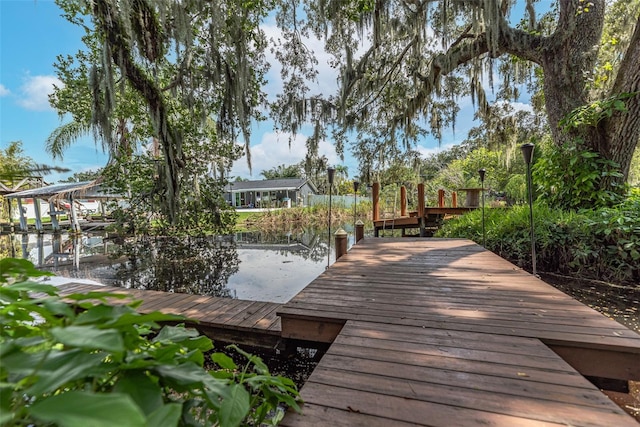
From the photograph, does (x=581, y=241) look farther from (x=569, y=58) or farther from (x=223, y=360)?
(x=223, y=360)

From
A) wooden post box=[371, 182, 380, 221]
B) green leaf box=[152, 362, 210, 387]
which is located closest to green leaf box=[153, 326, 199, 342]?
green leaf box=[152, 362, 210, 387]

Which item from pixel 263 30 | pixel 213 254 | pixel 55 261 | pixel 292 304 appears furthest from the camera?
pixel 213 254

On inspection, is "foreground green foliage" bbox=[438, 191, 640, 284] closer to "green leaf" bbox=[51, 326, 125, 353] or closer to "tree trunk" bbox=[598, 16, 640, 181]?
"tree trunk" bbox=[598, 16, 640, 181]

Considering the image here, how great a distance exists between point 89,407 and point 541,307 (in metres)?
2.80

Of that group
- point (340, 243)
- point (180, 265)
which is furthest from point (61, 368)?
point (180, 265)

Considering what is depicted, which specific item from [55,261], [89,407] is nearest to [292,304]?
[89,407]

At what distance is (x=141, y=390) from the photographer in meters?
Answer: 0.49

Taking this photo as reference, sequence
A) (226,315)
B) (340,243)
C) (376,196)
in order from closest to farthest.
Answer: (226,315) → (340,243) → (376,196)

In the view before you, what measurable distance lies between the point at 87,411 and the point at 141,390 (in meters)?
0.15

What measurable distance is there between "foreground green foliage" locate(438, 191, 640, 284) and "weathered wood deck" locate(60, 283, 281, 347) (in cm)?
479

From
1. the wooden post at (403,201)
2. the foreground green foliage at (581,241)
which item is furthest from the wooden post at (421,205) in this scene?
the foreground green foliage at (581,241)

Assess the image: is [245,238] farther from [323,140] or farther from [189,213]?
[323,140]

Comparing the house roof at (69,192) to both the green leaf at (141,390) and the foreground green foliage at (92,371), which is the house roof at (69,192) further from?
the green leaf at (141,390)

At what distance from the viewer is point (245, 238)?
10.5 m
